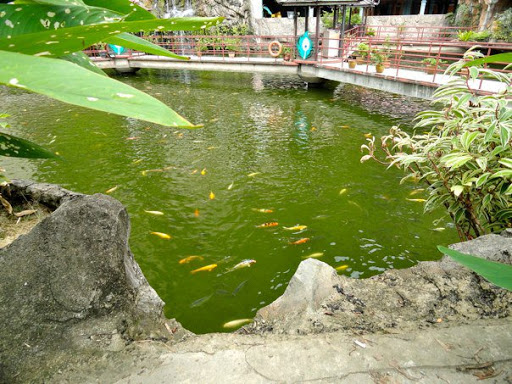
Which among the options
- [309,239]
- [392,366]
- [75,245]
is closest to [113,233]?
[75,245]

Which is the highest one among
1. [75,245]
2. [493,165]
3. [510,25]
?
[510,25]

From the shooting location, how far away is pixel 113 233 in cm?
236

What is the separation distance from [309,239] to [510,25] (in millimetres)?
20599

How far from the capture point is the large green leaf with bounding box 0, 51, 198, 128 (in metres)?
0.34

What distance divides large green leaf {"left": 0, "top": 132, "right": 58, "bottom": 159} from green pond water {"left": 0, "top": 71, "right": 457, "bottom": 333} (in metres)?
2.45

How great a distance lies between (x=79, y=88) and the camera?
365 mm

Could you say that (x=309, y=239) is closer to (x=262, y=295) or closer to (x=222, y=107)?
(x=262, y=295)

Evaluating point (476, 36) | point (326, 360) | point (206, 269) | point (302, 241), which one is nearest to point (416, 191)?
point (302, 241)

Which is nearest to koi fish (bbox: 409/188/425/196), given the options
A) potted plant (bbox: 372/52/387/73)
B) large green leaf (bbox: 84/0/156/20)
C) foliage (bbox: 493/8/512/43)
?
large green leaf (bbox: 84/0/156/20)

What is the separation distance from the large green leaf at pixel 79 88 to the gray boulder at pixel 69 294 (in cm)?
209

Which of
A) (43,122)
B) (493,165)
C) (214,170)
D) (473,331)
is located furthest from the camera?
(43,122)

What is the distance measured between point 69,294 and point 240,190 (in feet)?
13.0

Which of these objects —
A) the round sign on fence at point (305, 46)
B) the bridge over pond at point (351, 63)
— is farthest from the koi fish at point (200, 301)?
the round sign on fence at point (305, 46)

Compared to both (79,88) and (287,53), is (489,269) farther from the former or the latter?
(287,53)
